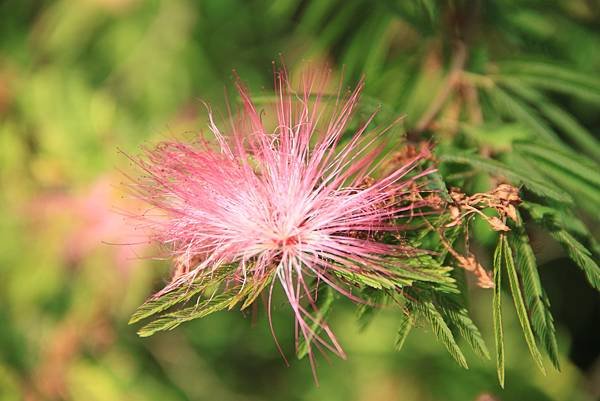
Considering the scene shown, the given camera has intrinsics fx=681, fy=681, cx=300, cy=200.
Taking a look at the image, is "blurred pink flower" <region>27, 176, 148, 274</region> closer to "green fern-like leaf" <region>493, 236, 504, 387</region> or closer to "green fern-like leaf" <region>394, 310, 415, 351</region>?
"green fern-like leaf" <region>394, 310, 415, 351</region>

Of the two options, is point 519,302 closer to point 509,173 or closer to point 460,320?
point 460,320

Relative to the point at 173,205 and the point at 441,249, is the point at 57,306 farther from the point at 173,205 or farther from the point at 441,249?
the point at 441,249

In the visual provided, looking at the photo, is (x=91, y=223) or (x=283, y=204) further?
(x=91, y=223)

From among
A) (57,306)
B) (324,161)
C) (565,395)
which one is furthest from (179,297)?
(565,395)

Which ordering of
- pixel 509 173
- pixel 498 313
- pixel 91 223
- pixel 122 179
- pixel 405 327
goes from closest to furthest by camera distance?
1. pixel 498 313
2. pixel 405 327
3. pixel 509 173
4. pixel 122 179
5. pixel 91 223

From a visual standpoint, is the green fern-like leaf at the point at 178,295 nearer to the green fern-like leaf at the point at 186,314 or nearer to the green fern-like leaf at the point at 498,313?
the green fern-like leaf at the point at 186,314

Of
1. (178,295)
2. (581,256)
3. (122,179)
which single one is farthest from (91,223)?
(581,256)

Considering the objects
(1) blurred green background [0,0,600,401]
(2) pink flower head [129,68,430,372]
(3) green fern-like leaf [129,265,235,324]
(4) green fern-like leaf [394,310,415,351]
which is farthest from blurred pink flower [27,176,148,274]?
(4) green fern-like leaf [394,310,415,351]

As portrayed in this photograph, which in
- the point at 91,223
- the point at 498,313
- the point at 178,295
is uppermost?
the point at 498,313
